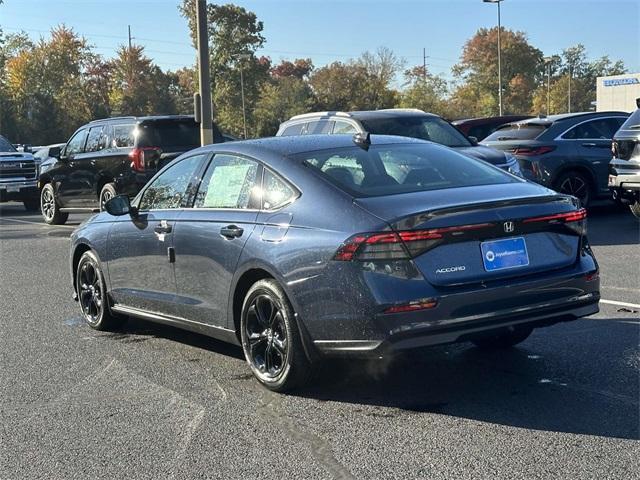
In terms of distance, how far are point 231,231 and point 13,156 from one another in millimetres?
16476

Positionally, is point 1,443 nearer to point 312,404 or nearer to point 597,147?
point 312,404

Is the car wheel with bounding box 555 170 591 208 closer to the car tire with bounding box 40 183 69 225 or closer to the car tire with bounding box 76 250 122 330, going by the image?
the car tire with bounding box 76 250 122 330

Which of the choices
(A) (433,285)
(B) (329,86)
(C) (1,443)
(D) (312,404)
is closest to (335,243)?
(A) (433,285)

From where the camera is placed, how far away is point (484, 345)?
590 cm

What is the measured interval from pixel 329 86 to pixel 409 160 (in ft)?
242

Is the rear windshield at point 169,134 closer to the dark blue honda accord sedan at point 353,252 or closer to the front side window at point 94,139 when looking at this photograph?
the front side window at point 94,139

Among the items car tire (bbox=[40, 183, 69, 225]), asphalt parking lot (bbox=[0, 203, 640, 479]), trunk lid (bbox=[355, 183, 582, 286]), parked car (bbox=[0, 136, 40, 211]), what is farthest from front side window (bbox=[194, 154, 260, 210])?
parked car (bbox=[0, 136, 40, 211])

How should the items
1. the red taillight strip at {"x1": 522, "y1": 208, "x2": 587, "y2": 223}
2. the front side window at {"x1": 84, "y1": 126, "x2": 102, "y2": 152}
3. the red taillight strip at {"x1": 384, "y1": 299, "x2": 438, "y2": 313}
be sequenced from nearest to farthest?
the red taillight strip at {"x1": 384, "y1": 299, "x2": 438, "y2": 313}, the red taillight strip at {"x1": 522, "y1": 208, "x2": 587, "y2": 223}, the front side window at {"x1": 84, "y1": 126, "x2": 102, "y2": 152}

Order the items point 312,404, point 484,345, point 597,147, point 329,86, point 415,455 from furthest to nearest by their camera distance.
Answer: point 329,86
point 597,147
point 484,345
point 312,404
point 415,455

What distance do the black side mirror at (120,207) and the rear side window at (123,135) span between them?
8357 mm

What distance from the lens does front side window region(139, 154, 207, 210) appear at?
6078mm

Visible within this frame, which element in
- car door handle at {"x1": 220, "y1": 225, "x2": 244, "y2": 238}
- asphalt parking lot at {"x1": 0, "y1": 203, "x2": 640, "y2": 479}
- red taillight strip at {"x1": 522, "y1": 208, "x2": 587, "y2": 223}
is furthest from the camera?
car door handle at {"x1": 220, "y1": 225, "x2": 244, "y2": 238}

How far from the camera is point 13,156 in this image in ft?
66.1

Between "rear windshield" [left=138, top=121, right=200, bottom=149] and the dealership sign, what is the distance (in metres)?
50.8
